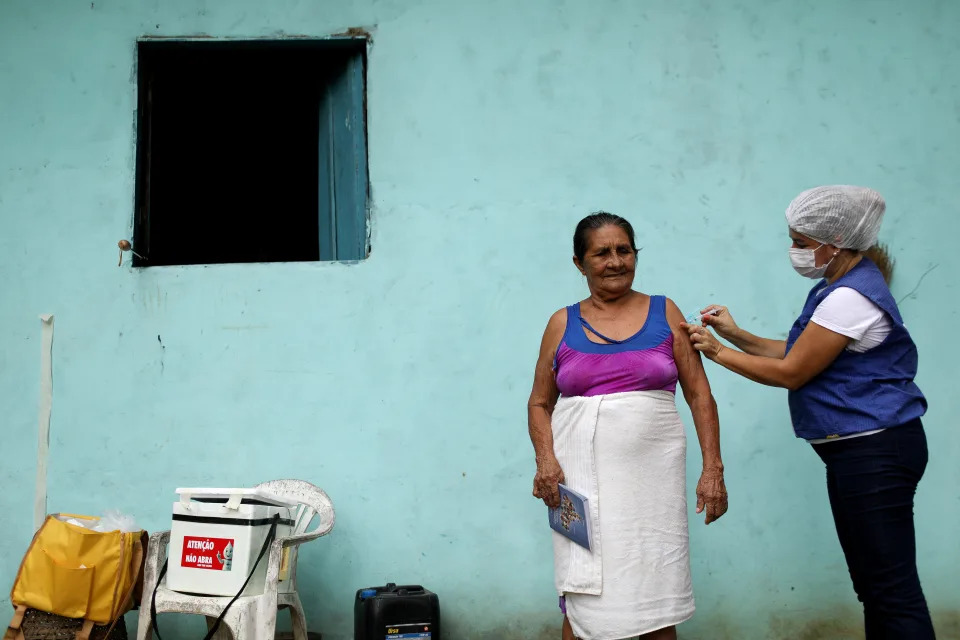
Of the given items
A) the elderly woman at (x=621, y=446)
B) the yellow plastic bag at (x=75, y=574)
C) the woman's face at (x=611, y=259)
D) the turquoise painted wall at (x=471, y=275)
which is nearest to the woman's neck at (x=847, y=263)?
the elderly woman at (x=621, y=446)

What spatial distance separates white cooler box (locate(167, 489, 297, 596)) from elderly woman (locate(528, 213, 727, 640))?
41.0 inches

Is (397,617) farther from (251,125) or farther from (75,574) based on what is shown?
(251,125)

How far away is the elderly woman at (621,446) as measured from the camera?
264cm

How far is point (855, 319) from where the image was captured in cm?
256

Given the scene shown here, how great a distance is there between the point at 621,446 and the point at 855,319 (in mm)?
785

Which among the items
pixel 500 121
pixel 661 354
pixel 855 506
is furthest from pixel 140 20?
pixel 855 506

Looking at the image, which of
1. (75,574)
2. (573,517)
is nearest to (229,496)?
(75,574)

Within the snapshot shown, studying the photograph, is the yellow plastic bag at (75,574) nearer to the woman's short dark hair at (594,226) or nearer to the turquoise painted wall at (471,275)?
the turquoise painted wall at (471,275)

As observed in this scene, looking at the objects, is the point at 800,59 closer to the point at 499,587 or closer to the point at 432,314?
the point at 432,314

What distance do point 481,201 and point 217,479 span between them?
1693 mm

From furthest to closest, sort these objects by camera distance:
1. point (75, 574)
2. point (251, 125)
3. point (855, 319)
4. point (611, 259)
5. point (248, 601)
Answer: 1. point (251, 125)
2. point (75, 574)
3. point (248, 601)
4. point (611, 259)
5. point (855, 319)

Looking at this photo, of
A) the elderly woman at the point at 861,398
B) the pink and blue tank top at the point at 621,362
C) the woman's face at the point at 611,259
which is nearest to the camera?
the elderly woman at the point at 861,398

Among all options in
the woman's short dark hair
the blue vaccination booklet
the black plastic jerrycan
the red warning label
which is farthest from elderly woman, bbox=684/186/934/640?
the red warning label

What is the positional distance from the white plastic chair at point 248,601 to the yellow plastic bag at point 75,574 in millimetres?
118
